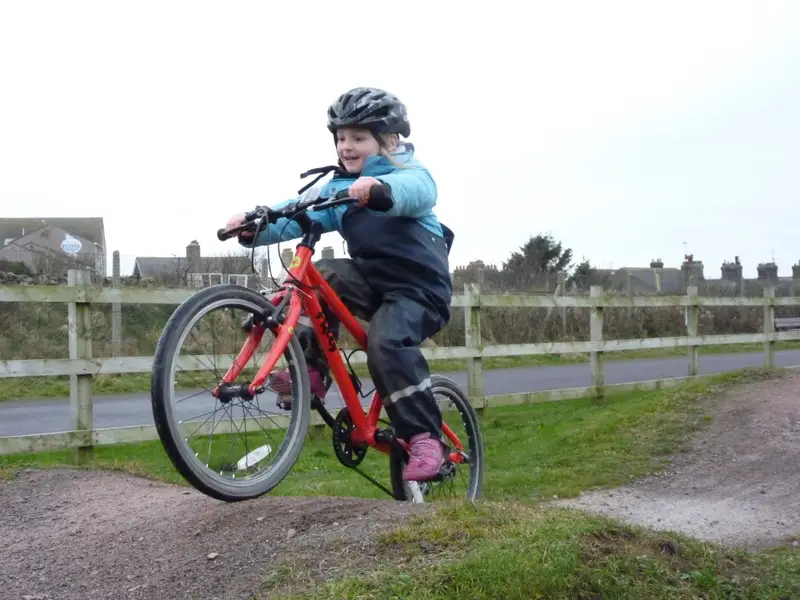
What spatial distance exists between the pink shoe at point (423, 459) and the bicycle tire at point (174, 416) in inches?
19.6

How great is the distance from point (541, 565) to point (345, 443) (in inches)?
55.2

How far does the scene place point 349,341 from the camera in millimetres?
4652

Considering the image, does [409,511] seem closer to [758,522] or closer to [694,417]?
[758,522]

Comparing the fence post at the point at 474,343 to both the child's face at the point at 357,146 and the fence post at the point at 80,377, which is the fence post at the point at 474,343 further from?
the child's face at the point at 357,146

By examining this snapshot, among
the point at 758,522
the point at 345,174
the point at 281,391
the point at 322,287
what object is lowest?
the point at 758,522

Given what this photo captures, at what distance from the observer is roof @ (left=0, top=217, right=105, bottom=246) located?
32250mm

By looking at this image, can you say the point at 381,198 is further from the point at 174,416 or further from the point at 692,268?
the point at 692,268

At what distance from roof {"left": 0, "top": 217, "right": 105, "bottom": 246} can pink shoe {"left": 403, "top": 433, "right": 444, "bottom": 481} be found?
94.7ft

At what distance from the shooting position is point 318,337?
395 cm

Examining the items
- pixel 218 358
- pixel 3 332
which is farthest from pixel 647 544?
pixel 3 332

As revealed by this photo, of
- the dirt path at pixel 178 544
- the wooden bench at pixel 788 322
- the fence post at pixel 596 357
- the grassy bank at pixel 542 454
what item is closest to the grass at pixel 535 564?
the dirt path at pixel 178 544

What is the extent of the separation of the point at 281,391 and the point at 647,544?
4.93ft

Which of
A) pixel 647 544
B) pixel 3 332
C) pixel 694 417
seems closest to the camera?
pixel 647 544

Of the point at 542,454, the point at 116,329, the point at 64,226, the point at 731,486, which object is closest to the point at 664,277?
the point at 64,226
